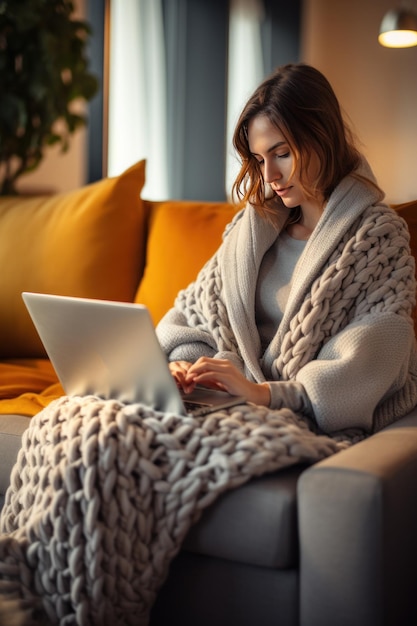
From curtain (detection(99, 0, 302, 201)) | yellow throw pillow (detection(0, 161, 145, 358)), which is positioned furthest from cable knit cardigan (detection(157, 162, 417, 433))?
curtain (detection(99, 0, 302, 201))

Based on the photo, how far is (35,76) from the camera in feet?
9.70

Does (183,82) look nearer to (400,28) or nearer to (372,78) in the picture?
(400,28)

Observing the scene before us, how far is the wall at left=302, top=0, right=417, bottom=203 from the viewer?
536 cm

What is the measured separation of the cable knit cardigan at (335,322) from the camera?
1490 mm

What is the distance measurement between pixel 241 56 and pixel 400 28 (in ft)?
3.25

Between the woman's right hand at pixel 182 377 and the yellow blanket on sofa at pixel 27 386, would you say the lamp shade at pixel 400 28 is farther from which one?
the woman's right hand at pixel 182 377

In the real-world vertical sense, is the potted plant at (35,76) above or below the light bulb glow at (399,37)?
below

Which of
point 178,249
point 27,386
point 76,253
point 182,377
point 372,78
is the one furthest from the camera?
point 372,78

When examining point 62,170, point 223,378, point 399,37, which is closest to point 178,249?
point 223,378

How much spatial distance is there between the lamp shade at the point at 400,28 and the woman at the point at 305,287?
121 inches

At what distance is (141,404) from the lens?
1.38m

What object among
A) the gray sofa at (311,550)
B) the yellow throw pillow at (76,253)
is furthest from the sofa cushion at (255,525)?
the yellow throw pillow at (76,253)

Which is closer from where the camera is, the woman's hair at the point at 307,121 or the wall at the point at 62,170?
the woman's hair at the point at 307,121

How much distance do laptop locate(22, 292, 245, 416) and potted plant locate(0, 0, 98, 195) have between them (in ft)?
5.57
